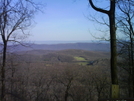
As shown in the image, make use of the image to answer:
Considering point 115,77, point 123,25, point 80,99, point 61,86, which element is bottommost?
point 80,99

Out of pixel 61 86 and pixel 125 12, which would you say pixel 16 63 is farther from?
pixel 61 86

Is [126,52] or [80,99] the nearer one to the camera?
[126,52]

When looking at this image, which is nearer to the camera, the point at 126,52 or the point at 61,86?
the point at 126,52

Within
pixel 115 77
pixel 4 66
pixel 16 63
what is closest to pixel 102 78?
pixel 16 63

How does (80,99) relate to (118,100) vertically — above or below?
below

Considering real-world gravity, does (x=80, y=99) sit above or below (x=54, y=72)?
below

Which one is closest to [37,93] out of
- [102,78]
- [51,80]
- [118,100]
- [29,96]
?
[29,96]

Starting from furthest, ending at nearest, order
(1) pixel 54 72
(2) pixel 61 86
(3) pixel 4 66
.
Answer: (1) pixel 54 72 < (2) pixel 61 86 < (3) pixel 4 66

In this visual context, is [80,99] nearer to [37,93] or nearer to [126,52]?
[37,93]

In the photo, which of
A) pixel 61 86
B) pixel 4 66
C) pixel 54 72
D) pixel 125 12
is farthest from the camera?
pixel 54 72
